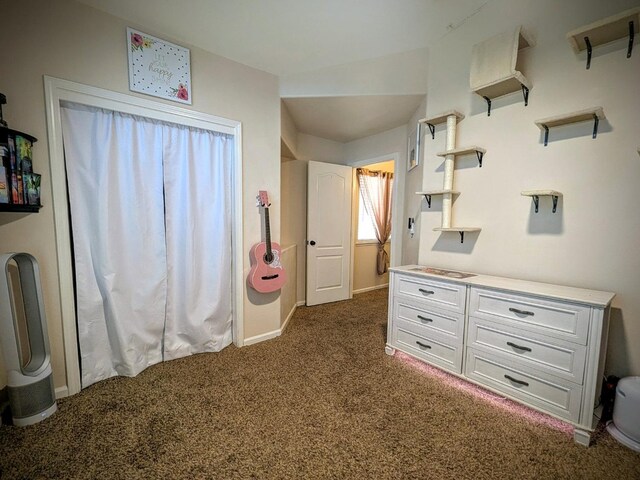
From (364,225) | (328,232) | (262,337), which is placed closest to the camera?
(262,337)

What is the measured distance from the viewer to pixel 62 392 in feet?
5.34

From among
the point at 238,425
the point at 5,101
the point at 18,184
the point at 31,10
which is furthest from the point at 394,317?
the point at 31,10

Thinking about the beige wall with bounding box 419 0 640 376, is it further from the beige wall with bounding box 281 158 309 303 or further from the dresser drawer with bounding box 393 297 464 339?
the beige wall with bounding box 281 158 309 303

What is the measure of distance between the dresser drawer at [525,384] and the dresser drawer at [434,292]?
0.31 m

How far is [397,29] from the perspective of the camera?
6.26 ft

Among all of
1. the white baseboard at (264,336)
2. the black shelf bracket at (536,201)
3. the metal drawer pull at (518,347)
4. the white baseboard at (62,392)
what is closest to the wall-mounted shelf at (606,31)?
the black shelf bracket at (536,201)

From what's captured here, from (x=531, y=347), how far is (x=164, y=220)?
257 centimetres

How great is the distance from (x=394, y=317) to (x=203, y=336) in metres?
1.63

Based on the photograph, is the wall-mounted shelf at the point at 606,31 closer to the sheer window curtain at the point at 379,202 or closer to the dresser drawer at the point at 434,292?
the dresser drawer at the point at 434,292

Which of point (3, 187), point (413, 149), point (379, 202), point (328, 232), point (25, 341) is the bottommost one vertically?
point (25, 341)

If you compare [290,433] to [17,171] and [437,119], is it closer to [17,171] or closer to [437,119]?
[17,171]

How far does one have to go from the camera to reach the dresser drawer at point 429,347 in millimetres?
1764

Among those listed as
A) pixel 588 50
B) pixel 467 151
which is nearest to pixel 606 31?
pixel 588 50

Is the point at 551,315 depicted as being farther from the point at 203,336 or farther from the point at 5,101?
the point at 5,101
